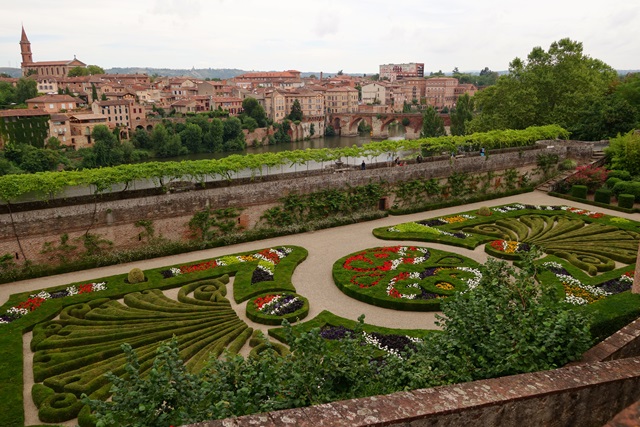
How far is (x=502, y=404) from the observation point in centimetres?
685

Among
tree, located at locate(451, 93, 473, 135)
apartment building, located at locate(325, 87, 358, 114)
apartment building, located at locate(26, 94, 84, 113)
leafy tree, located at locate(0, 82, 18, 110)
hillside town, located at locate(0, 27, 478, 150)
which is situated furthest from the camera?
apartment building, located at locate(325, 87, 358, 114)

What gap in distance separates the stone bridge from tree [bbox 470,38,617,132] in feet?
139

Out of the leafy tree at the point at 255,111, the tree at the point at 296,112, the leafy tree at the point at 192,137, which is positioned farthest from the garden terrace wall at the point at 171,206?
the tree at the point at 296,112

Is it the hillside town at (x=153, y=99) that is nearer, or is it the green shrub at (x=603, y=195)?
the green shrub at (x=603, y=195)

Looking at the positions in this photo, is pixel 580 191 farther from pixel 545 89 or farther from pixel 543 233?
pixel 545 89

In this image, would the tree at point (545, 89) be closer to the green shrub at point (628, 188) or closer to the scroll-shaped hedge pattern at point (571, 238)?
the green shrub at point (628, 188)

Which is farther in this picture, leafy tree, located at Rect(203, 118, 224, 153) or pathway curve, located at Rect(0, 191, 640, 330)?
leafy tree, located at Rect(203, 118, 224, 153)

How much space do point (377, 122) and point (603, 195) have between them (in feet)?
233

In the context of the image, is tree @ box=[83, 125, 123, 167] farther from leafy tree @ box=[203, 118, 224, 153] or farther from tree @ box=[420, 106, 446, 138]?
tree @ box=[420, 106, 446, 138]

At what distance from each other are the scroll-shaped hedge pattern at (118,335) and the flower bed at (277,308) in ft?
2.36

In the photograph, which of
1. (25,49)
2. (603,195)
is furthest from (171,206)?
(25,49)

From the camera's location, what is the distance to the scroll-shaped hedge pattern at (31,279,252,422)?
44.9 ft

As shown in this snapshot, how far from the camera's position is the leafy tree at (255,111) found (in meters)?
94.8

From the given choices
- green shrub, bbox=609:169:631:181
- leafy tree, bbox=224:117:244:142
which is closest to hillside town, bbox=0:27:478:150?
leafy tree, bbox=224:117:244:142
